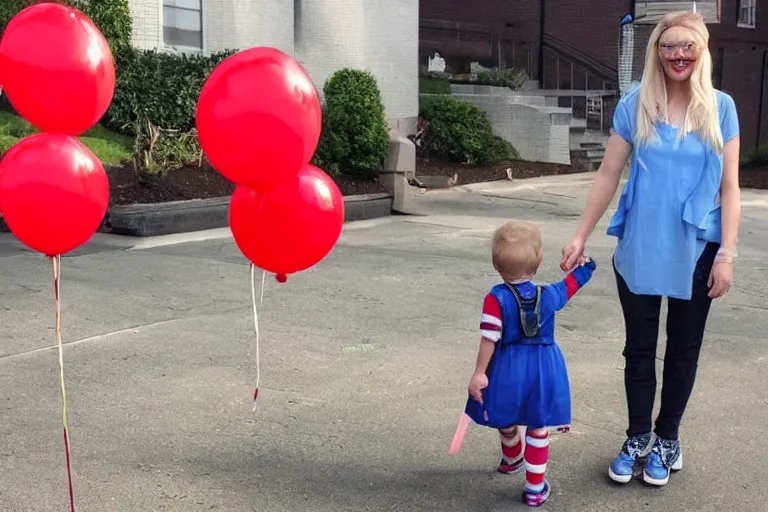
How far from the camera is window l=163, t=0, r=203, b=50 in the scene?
41.5 ft

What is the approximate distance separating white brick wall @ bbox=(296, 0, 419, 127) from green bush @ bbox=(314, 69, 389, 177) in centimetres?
182

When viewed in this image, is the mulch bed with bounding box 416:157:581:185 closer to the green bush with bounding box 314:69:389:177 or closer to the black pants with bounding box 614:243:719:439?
the green bush with bounding box 314:69:389:177

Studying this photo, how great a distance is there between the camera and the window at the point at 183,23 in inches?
498

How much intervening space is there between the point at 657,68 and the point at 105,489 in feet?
8.42

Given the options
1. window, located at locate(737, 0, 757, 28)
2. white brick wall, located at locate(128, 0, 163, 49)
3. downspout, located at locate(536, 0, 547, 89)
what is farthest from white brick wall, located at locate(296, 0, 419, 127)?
window, located at locate(737, 0, 757, 28)

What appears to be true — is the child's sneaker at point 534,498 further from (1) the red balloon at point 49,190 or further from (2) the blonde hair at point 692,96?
(1) the red balloon at point 49,190

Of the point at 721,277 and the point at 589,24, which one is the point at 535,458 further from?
the point at 589,24

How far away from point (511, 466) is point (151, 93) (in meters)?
9.49

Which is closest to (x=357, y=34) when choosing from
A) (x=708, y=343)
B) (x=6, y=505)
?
(x=708, y=343)

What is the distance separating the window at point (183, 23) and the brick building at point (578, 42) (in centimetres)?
900

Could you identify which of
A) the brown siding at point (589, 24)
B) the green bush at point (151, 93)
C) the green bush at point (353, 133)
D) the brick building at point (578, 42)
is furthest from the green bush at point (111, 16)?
the brown siding at point (589, 24)

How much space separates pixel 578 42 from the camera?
2250 cm

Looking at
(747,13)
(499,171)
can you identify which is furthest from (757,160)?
(747,13)

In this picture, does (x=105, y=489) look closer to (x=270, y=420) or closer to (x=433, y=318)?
(x=270, y=420)
